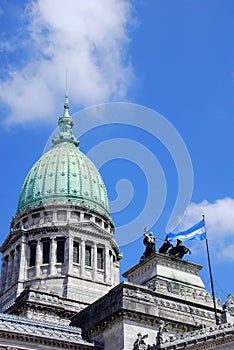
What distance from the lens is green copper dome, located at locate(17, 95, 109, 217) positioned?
7831 centimetres

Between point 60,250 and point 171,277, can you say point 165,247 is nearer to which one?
point 171,277

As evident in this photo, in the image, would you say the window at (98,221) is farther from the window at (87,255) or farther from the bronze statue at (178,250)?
the bronze statue at (178,250)

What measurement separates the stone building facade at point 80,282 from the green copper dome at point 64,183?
15cm

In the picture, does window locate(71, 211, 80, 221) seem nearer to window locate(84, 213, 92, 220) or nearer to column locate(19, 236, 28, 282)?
window locate(84, 213, 92, 220)

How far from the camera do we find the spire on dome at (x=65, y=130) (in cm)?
8976

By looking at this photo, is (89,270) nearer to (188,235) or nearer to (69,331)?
(188,235)

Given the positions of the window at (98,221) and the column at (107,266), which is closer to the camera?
the column at (107,266)

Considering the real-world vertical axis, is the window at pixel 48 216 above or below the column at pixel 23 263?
above

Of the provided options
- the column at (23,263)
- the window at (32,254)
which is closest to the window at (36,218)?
the window at (32,254)

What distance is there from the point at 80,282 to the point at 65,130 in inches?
1141

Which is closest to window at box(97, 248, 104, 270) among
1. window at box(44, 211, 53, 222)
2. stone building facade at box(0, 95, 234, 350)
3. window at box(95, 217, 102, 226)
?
stone building facade at box(0, 95, 234, 350)

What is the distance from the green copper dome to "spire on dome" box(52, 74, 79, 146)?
354 cm

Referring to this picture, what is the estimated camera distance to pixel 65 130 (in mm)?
92125

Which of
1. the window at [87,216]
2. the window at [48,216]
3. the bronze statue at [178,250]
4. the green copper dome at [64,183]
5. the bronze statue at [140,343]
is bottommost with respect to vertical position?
the bronze statue at [140,343]
